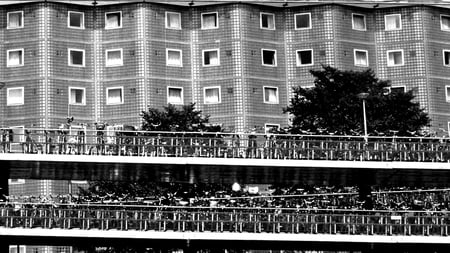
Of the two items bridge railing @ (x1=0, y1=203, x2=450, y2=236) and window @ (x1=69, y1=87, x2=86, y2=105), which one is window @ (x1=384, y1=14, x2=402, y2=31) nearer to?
window @ (x1=69, y1=87, x2=86, y2=105)

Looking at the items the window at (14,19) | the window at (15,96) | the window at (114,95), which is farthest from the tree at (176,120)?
the window at (14,19)

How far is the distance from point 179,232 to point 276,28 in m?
32.6

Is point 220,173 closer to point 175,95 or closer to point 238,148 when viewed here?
point 238,148

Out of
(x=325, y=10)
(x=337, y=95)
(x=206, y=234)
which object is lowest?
(x=206, y=234)

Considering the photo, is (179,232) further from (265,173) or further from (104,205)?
(265,173)

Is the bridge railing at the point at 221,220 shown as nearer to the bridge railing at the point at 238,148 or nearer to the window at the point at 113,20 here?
the bridge railing at the point at 238,148

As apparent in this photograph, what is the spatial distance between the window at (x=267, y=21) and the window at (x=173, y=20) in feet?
19.2

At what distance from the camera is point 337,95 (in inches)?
3258

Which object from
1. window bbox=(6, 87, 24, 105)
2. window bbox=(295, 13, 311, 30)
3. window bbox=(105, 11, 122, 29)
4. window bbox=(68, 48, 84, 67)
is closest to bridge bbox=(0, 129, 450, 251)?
window bbox=(6, 87, 24, 105)

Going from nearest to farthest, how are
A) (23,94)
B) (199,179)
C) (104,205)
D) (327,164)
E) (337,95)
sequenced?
(104,205) → (327,164) → (199,179) → (337,95) → (23,94)

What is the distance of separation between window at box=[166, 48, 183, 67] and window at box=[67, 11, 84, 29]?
6348 mm

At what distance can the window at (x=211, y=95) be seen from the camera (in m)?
91.9

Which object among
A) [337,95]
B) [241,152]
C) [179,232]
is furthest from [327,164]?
[337,95]

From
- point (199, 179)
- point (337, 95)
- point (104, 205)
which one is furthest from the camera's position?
point (337, 95)
